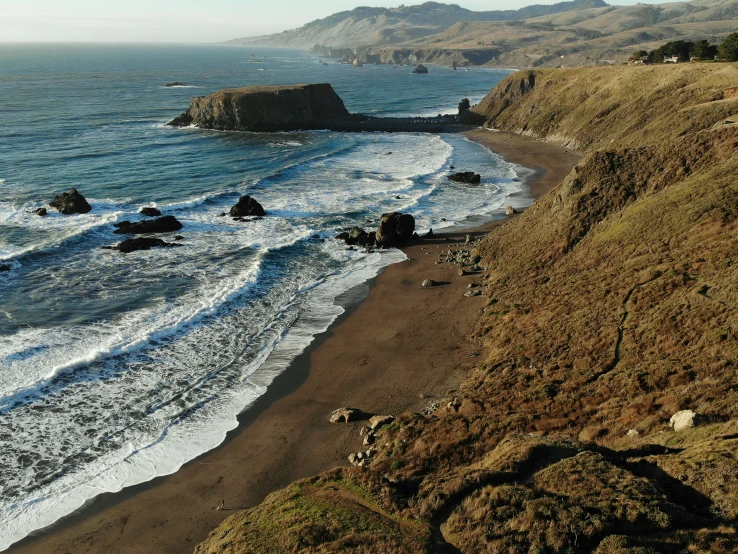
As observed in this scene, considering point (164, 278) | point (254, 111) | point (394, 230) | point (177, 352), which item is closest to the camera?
point (177, 352)

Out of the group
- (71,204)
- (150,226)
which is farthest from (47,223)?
(150,226)

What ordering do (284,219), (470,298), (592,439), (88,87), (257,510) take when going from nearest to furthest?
(257,510) < (592,439) < (470,298) < (284,219) < (88,87)

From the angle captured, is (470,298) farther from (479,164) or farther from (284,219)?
(479,164)

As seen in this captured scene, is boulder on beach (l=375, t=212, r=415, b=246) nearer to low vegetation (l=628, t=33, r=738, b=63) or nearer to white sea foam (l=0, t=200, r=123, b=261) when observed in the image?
white sea foam (l=0, t=200, r=123, b=261)

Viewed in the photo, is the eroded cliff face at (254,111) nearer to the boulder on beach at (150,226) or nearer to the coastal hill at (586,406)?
the boulder on beach at (150,226)

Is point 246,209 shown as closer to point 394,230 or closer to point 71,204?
point 394,230

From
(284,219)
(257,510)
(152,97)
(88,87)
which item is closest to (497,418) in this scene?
(257,510)

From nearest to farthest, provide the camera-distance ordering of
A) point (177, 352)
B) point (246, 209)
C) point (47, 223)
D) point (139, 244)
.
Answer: point (177, 352) < point (139, 244) < point (47, 223) < point (246, 209)
